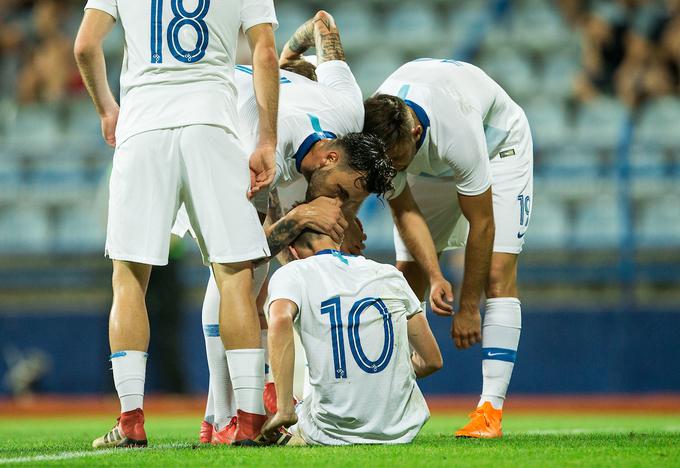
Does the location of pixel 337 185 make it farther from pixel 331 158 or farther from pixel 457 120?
pixel 457 120

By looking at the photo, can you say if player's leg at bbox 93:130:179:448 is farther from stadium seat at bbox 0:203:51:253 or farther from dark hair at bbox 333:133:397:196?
stadium seat at bbox 0:203:51:253

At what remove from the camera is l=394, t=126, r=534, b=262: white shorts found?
542 cm

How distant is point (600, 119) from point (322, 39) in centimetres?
686

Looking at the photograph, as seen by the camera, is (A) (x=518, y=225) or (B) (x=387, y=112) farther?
(A) (x=518, y=225)

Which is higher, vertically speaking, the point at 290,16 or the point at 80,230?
the point at 290,16

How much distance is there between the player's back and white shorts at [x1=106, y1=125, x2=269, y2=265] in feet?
3.63

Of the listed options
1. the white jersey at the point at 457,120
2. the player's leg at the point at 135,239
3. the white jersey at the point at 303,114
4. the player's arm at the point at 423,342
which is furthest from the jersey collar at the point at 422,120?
the player's leg at the point at 135,239

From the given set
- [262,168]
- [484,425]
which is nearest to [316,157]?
[262,168]

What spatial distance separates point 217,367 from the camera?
16.3 feet

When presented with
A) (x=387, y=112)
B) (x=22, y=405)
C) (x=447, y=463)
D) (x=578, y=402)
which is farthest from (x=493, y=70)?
(x=447, y=463)

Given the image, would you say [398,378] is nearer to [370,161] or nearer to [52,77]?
[370,161]

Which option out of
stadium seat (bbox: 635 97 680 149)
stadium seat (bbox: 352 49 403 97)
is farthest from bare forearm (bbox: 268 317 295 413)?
stadium seat (bbox: 352 49 403 97)

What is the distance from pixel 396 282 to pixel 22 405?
6.74 metres

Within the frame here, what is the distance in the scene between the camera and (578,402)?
9547 mm
